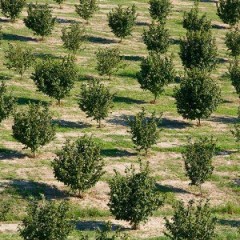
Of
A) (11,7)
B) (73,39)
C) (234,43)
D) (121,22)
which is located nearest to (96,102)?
(73,39)

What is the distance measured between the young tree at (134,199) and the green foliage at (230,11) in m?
52.3

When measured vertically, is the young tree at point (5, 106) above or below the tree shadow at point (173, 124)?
above

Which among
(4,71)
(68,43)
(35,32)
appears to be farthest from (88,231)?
(35,32)

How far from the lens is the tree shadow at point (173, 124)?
48.3 m

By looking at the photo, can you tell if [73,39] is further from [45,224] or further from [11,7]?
[45,224]

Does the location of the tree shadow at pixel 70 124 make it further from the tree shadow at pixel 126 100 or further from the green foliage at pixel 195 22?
the green foliage at pixel 195 22

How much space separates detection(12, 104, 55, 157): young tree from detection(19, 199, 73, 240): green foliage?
11852mm

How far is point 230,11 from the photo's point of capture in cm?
7731

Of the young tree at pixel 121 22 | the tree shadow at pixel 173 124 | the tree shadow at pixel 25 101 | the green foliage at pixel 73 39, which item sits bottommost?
the tree shadow at pixel 173 124

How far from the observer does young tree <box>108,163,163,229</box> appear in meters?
30.5

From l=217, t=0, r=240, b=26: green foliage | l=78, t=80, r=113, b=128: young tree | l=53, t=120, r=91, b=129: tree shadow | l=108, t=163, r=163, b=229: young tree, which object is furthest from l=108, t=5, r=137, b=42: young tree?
l=108, t=163, r=163, b=229: young tree

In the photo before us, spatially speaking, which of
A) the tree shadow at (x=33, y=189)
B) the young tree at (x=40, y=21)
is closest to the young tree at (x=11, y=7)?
the young tree at (x=40, y=21)

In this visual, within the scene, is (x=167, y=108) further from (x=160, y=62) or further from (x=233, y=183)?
(x=233, y=183)

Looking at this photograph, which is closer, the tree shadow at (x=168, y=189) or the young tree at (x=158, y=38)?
the tree shadow at (x=168, y=189)
